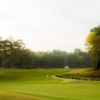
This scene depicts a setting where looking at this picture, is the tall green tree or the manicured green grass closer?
the manicured green grass

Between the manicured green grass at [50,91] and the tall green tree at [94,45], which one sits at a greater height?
the tall green tree at [94,45]

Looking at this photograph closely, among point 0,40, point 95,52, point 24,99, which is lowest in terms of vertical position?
point 24,99

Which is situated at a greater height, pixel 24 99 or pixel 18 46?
pixel 18 46

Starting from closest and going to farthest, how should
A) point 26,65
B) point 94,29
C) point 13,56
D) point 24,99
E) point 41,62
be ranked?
1. point 24,99
2. point 94,29
3. point 13,56
4. point 26,65
5. point 41,62

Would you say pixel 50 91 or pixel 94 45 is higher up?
pixel 94 45

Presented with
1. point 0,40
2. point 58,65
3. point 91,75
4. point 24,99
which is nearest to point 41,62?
point 58,65

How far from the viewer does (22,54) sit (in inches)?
4929

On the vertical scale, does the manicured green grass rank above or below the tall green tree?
below

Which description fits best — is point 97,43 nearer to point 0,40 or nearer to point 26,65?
point 0,40

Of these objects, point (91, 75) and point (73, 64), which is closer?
point (91, 75)

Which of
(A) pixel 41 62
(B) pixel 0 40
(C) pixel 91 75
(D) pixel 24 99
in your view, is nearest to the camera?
(D) pixel 24 99

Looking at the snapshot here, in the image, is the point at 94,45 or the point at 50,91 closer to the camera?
the point at 50,91

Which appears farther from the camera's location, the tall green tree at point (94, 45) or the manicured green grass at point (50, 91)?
the tall green tree at point (94, 45)

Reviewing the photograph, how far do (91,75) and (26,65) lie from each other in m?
61.3
